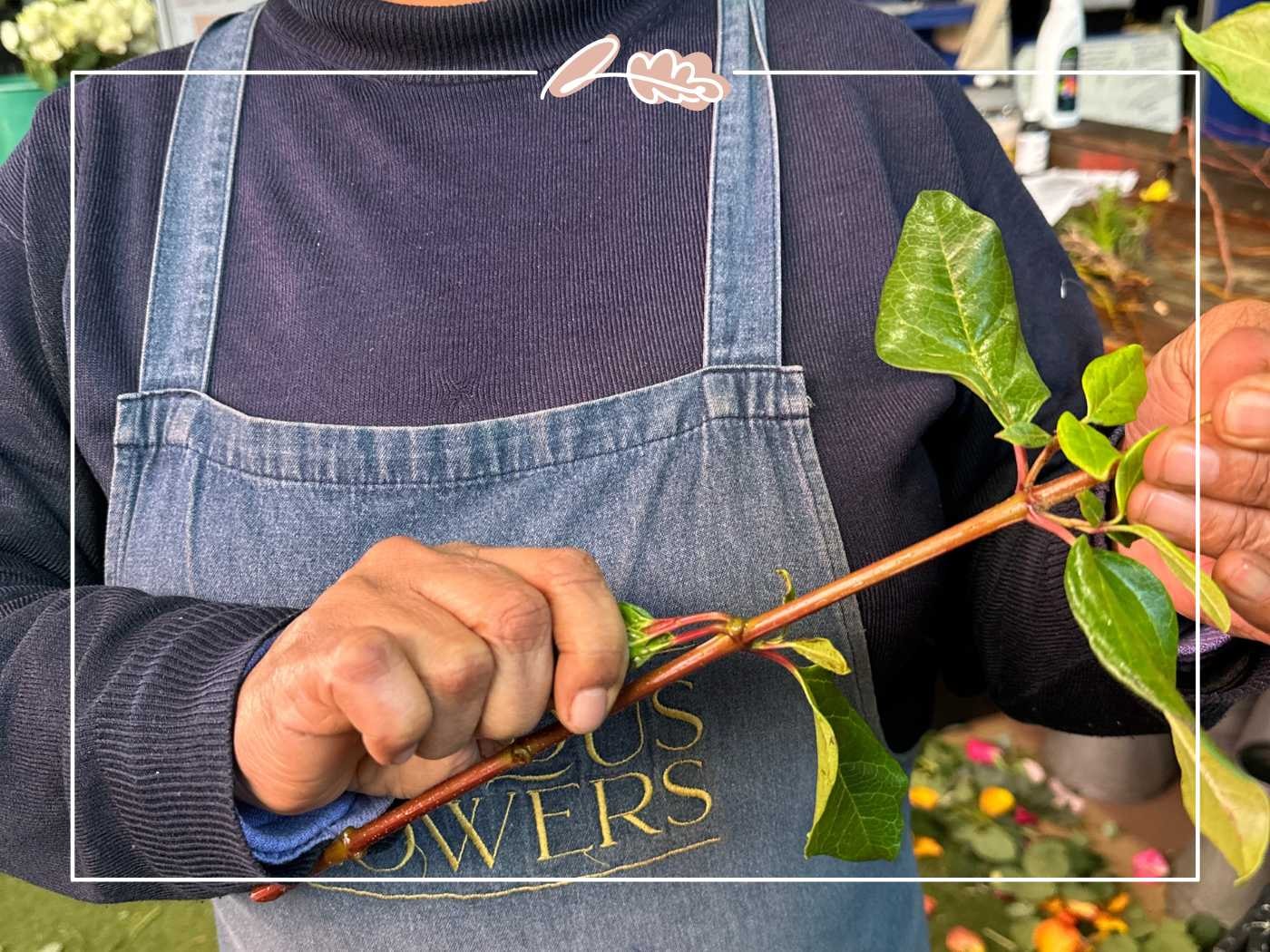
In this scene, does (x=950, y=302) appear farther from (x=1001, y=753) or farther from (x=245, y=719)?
(x=1001, y=753)

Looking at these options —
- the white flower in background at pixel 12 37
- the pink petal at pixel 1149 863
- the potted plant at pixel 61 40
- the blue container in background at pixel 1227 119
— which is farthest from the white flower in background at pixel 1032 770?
the white flower in background at pixel 12 37

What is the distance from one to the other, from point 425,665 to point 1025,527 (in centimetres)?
34

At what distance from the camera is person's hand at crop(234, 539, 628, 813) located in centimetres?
31

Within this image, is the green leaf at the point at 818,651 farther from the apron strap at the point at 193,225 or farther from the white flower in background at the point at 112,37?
the white flower in background at the point at 112,37

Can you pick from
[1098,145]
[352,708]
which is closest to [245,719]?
[352,708]

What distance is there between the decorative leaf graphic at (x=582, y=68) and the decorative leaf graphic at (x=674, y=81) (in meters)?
0.01

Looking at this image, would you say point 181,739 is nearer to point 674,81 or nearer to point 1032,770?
point 674,81

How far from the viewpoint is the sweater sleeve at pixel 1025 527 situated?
0.53m

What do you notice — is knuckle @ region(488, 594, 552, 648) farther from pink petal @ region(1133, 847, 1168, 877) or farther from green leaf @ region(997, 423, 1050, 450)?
pink petal @ region(1133, 847, 1168, 877)

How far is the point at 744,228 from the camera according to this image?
20.6 inches

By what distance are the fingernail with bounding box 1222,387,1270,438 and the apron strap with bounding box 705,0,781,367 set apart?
0.22 metres

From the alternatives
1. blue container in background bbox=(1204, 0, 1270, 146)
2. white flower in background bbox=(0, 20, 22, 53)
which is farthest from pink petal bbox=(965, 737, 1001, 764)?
white flower in background bbox=(0, 20, 22, 53)

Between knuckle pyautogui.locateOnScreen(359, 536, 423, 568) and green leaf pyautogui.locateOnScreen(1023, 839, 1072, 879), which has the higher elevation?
knuckle pyautogui.locateOnScreen(359, 536, 423, 568)

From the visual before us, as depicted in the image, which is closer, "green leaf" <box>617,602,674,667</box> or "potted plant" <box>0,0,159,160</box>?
"green leaf" <box>617,602,674,667</box>
